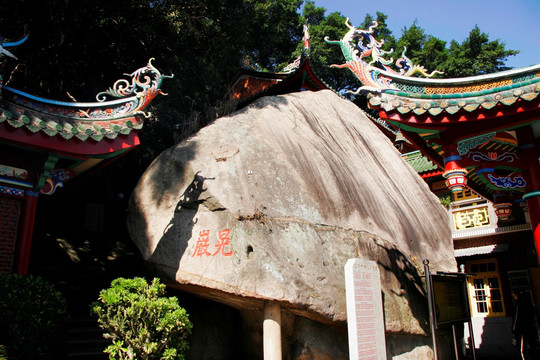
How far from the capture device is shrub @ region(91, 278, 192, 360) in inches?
193

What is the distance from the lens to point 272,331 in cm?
570

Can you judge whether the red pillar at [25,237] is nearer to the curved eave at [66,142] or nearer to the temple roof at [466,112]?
the curved eave at [66,142]

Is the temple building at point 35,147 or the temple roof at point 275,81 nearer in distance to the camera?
the temple building at point 35,147

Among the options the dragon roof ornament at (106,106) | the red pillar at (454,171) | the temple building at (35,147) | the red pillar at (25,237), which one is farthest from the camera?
the dragon roof ornament at (106,106)

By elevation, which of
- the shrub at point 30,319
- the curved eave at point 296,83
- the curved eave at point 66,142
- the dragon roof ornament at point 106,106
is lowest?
the shrub at point 30,319

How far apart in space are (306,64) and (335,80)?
17715mm

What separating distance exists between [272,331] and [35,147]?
4.48 meters

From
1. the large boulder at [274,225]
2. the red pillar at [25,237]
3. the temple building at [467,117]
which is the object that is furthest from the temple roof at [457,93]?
the red pillar at [25,237]

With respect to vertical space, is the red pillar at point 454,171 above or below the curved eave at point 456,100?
below

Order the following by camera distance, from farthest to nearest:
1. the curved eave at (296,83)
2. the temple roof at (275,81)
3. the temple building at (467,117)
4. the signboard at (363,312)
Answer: the temple roof at (275,81) → the curved eave at (296,83) → the temple building at (467,117) → the signboard at (363,312)

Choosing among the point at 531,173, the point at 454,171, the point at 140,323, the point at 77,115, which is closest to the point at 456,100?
the point at 454,171

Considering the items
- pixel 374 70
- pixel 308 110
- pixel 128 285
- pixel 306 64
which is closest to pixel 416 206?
pixel 308 110

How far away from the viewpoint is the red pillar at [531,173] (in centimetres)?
570

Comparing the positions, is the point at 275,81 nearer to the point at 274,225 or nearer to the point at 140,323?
the point at 274,225
